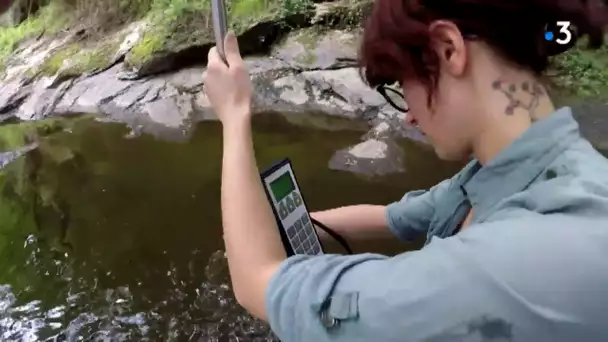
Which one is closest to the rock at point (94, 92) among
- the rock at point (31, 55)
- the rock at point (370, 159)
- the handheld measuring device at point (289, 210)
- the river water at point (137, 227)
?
the rock at point (31, 55)

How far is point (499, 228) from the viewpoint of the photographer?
59 centimetres

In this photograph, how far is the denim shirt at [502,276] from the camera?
0.55 metres

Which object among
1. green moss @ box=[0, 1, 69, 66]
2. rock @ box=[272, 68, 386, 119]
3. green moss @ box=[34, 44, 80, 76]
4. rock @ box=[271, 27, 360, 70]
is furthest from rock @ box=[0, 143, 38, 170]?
green moss @ box=[0, 1, 69, 66]

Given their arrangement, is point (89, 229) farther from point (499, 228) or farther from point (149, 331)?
point (499, 228)

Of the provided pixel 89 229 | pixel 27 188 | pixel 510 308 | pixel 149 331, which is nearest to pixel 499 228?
pixel 510 308

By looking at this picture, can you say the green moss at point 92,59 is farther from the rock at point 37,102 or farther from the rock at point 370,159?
the rock at point 370,159

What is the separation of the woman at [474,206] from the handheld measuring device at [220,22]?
1cm

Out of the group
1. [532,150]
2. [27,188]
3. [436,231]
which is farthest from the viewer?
[27,188]

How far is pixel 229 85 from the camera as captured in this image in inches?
32.7

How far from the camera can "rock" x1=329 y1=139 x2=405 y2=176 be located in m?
3.44

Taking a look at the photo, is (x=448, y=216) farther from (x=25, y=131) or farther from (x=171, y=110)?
(x=25, y=131)

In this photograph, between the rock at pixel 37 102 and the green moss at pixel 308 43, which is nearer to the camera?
the green moss at pixel 308 43

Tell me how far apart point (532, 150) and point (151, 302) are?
76.9 inches

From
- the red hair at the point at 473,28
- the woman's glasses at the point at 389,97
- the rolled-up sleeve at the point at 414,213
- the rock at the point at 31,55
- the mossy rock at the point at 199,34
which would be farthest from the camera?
the rock at the point at 31,55
